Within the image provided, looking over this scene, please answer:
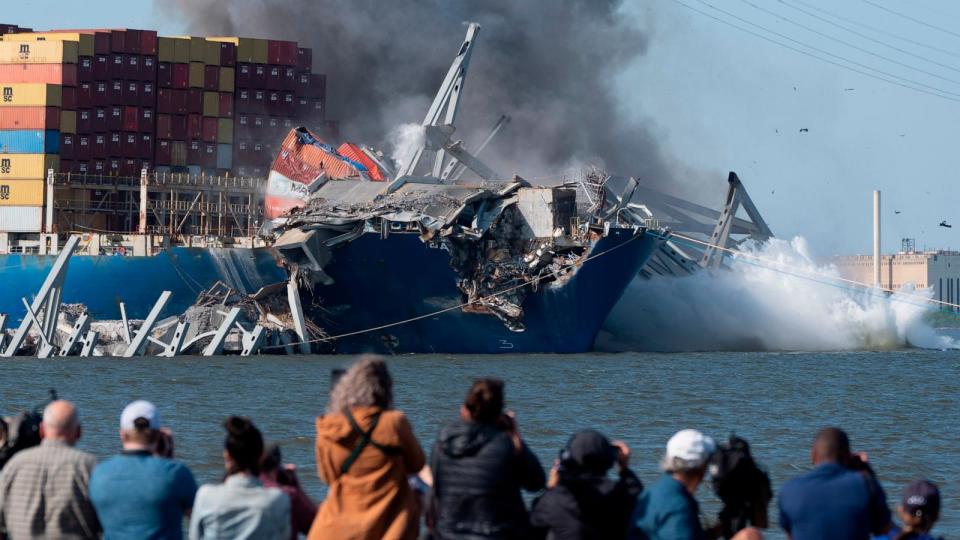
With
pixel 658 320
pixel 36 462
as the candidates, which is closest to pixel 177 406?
pixel 36 462

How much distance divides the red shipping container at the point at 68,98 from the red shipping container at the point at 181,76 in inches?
222

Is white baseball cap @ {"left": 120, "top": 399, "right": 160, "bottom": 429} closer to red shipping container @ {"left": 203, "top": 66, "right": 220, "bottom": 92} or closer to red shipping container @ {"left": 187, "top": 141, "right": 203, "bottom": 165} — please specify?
red shipping container @ {"left": 187, "top": 141, "right": 203, "bottom": 165}

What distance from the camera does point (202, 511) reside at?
934 centimetres

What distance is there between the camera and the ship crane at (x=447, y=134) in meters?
61.6

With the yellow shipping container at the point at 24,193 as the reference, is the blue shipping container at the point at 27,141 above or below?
above

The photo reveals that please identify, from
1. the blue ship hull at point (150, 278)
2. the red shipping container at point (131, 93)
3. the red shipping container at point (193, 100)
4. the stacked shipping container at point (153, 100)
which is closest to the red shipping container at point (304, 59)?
the stacked shipping container at point (153, 100)

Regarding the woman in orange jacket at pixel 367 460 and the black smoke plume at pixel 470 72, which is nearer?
the woman in orange jacket at pixel 367 460

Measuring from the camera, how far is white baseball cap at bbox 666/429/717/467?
9508 mm

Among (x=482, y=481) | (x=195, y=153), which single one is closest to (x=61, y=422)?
(x=482, y=481)

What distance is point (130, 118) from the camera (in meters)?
71.9

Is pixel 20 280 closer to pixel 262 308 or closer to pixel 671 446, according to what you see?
pixel 262 308

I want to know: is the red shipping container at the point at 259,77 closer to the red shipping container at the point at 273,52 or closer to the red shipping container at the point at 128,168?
the red shipping container at the point at 273,52

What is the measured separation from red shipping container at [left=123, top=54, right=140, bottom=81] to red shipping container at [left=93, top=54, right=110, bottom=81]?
3.19ft

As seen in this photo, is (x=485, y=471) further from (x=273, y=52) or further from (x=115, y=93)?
(x=273, y=52)
